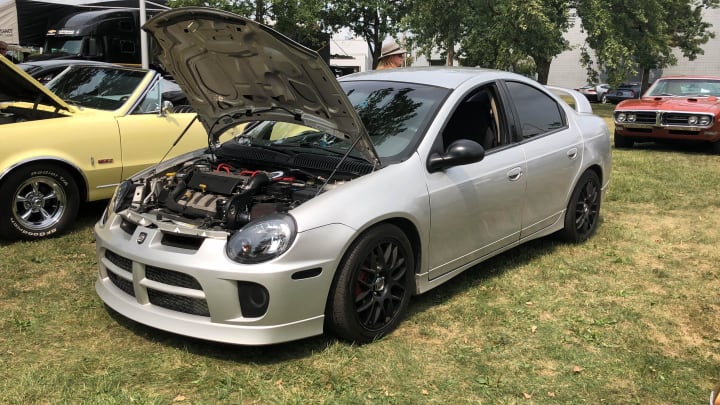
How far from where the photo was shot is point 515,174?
14.3 feet

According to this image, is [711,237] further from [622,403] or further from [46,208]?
[46,208]

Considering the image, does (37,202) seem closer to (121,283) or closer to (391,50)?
(121,283)

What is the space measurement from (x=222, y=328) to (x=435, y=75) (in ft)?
7.94

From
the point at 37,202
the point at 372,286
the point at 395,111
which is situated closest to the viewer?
the point at 372,286

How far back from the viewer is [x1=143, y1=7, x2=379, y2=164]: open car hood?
10.8ft

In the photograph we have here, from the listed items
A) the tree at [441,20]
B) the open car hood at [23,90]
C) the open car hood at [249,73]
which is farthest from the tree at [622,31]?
the open car hood at [249,73]

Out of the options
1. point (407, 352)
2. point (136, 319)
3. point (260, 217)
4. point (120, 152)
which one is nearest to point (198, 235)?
point (260, 217)

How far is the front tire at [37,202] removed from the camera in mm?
5035

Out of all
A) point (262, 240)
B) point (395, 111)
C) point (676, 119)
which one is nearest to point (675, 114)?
point (676, 119)

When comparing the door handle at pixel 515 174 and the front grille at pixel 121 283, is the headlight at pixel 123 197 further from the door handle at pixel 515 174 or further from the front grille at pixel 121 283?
the door handle at pixel 515 174

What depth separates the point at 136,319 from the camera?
10.9ft

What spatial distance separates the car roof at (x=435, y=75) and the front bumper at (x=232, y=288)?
1.61 m

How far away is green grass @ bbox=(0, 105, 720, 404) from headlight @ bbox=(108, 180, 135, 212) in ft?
2.16

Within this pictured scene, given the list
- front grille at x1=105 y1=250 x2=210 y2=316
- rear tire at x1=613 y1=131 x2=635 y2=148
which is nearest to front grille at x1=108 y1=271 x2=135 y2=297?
front grille at x1=105 y1=250 x2=210 y2=316
